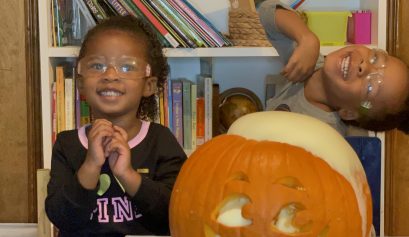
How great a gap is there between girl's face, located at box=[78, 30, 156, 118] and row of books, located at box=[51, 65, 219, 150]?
54 centimetres

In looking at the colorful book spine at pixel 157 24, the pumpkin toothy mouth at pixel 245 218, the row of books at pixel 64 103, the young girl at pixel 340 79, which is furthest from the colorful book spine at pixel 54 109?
Answer: the pumpkin toothy mouth at pixel 245 218

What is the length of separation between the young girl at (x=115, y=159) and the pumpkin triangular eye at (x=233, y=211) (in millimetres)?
264

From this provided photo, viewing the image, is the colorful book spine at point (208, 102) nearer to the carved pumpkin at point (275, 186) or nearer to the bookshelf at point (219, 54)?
the bookshelf at point (219, 54)

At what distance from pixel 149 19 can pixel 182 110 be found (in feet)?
0.96

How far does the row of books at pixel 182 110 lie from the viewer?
1.81 meters

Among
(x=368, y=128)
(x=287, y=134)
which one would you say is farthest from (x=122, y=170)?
(x=368, y=128)

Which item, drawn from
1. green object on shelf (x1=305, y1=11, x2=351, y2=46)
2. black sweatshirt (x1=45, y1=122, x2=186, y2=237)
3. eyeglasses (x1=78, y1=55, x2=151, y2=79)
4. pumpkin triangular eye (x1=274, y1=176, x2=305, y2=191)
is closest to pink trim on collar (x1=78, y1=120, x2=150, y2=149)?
black sweatshirt (x1=45, y1=122, x2=186, y2=237)

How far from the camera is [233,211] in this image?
0.85 metres

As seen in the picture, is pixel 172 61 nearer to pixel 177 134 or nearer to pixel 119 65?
pixel 177 134

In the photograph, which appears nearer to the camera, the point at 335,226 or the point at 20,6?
the point at 335,226

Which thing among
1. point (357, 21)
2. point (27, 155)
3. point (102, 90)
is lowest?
point (27, 155)

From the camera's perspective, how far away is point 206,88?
185cm

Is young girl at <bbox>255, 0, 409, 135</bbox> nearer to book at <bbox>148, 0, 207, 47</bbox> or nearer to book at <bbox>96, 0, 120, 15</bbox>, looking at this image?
book at <bbox>148, 0, 207, 47</bbox>

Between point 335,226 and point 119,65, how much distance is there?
0.59 meters
